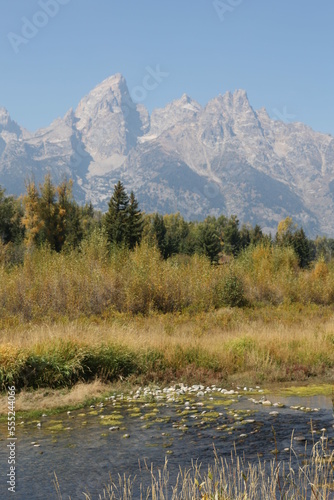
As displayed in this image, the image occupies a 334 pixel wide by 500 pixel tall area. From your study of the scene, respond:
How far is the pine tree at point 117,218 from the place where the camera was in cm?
6173

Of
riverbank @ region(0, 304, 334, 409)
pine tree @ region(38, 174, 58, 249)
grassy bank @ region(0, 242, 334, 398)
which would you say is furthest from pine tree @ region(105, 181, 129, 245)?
riverbank @ region(0, 304, 334, 409)

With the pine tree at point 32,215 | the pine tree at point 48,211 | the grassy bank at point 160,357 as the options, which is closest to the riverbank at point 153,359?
the grassy bank at point 160,357

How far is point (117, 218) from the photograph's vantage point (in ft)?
209

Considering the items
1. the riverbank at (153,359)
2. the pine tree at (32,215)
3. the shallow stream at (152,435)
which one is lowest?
the shallow stream at (152,435)

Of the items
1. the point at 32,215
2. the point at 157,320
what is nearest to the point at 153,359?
the point at 157,320

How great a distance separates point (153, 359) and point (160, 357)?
0.30m

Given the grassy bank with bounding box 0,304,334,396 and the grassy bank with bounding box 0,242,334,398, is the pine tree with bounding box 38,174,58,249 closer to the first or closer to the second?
the grassy bank with bounding box 0,242,334,398

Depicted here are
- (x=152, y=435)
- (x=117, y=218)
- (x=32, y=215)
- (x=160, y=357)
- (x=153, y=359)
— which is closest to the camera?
(x=152, y=435)

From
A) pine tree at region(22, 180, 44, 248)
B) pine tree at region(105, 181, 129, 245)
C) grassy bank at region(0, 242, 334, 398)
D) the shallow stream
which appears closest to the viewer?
the shallow stream

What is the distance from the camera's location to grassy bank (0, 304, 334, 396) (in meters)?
14.5

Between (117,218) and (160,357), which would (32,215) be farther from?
(160,357)

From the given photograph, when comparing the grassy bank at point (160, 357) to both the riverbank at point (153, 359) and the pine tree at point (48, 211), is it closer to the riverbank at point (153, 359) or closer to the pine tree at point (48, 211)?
the riverbank at point (153, 359)

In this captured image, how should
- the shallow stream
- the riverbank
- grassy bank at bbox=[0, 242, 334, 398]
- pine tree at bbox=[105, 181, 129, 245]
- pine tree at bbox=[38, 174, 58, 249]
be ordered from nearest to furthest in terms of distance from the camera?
the shallow stream < the riverbank < grassy bank at bbox=[0, 242, 334, 398] < pine tree at bbox=[38, 174, 58, 249] < pine tree at bbox=[105, 181, 129, 245]

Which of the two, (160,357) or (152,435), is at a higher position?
(160,357)
